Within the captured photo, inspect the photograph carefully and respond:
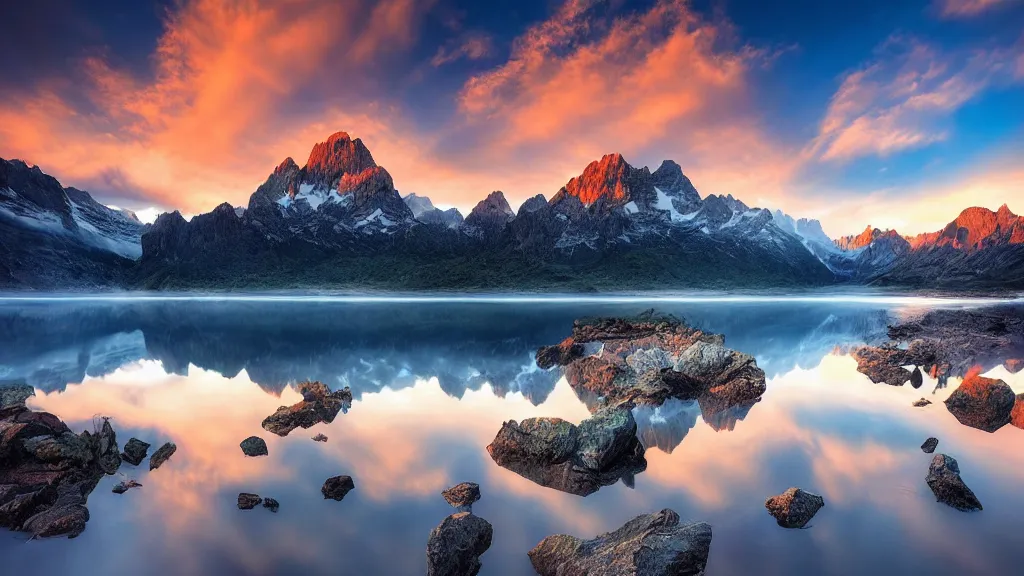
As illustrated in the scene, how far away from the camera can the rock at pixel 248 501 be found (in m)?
9.25

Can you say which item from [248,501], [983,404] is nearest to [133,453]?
[248,501]

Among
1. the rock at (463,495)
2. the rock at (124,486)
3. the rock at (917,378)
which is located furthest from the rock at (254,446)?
the rock at (917,378)

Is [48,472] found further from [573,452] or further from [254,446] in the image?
[573,452]

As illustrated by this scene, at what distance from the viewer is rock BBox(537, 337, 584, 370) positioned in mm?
25266

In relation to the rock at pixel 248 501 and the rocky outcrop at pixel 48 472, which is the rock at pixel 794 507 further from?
the rocky outcrop at pixel 48 472

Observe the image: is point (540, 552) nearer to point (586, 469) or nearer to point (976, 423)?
point (586, 469)

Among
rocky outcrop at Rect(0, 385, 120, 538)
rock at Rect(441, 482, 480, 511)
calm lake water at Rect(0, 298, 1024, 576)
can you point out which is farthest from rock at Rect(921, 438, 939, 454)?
rocky outcrop at Rect(0, 385, 120, 538)

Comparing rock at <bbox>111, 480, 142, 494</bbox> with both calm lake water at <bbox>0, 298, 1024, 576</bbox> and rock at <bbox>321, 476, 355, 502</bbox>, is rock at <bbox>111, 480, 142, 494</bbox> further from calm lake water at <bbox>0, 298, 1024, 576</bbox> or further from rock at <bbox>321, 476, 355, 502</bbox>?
rock at <bbox>321, 476, 355, 502</bbox>

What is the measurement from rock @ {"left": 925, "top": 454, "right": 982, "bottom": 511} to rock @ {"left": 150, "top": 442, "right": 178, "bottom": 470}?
60.2 feet

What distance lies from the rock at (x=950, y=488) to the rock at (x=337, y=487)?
12.7m

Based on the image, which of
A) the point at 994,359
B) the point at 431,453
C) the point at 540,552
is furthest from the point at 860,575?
the point at 994,359

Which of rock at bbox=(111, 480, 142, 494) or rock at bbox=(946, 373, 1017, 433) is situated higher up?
rock at bbox=(946, 373, 1017, 433)

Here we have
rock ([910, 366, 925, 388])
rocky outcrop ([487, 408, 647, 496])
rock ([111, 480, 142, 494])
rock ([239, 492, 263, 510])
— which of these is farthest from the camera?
rock ([910, 366, 925, 388])

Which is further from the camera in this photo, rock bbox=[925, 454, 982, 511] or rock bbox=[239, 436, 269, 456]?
rock bbox=[239, 436, 269, 456]
